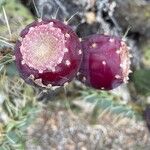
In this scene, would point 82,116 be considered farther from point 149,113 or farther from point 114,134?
point 149,113

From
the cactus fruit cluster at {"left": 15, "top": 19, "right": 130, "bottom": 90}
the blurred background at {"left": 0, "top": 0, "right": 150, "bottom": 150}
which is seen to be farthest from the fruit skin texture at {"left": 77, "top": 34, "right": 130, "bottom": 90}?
the blurred background at {"left": 0, "top": 0, "right": 150, "bottom": 150}

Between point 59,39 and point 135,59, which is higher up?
point 59,39

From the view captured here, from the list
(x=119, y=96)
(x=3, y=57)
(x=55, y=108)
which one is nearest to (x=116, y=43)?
(x=3, y=57)

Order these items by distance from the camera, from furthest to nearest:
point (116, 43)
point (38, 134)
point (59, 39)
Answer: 1. point (38, 134)
2. point (116, 43)
3. point (59, 39)

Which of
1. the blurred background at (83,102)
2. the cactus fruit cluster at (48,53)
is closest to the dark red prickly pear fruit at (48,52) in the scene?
the cactus fruit cluster at (48,53)

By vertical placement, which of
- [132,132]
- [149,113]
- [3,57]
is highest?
[3,57]

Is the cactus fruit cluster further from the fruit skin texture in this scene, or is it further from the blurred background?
the blurred background
